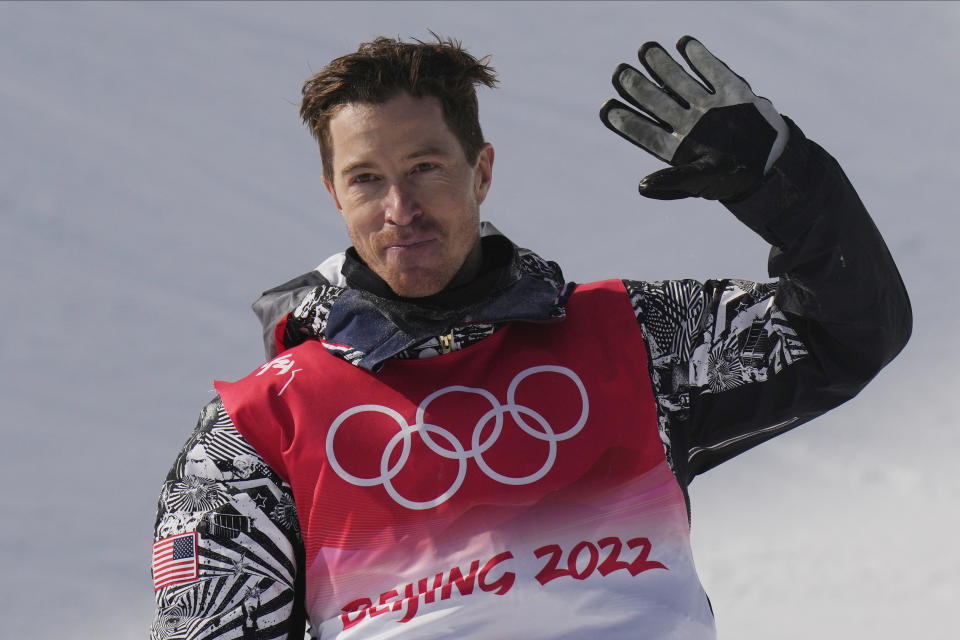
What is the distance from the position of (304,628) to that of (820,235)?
5.33 feet

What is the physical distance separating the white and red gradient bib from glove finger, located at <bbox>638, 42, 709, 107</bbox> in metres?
0.62

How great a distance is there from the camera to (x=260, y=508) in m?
3.09

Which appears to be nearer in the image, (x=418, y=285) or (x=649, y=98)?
(x=649, y=98)

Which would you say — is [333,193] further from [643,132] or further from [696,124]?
[696,124]

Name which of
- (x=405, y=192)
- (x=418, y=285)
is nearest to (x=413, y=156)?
(x=405, y=192)

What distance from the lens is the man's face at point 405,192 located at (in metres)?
3.27

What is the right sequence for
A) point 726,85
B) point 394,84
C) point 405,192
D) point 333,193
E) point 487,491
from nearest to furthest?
point 487,491, point 726,85, point 405,192, point 394,84, point 333,193

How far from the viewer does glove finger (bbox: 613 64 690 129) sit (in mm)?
3150

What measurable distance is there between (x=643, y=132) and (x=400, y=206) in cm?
64

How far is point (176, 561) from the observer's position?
3.05 metres

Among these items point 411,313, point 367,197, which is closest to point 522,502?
point 411,313

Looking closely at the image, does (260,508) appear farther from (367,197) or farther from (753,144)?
(753,144)

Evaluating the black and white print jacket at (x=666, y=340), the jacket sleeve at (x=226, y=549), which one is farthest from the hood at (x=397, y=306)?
the jacket sleeve at (x=226, y=549)

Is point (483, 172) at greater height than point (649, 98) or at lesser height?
greater
